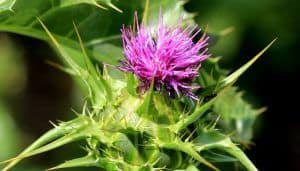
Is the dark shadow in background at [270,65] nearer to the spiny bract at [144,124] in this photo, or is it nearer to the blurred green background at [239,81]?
the blurred green background at [239,81]

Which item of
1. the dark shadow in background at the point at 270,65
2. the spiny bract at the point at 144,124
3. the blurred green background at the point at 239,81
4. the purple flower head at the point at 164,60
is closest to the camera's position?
the spiny bract at the point at 144,124

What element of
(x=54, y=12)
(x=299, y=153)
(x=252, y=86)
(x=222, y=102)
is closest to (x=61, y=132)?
(x=54, y=12)

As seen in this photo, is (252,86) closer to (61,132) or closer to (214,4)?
(214,4)

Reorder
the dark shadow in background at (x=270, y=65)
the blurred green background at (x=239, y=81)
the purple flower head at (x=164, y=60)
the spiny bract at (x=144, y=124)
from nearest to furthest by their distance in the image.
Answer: the spiny bract at (x=144, y=124)
the purple flower head at (x=164, y=60)
the blurred green background at (x=239, y=81)
the dark shadow in background at (x=270, y=65)

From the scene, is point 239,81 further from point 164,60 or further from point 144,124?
point 144,124

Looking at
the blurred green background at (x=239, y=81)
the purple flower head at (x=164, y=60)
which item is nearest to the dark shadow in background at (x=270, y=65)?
the blurred green background at (x=239, y=81)
